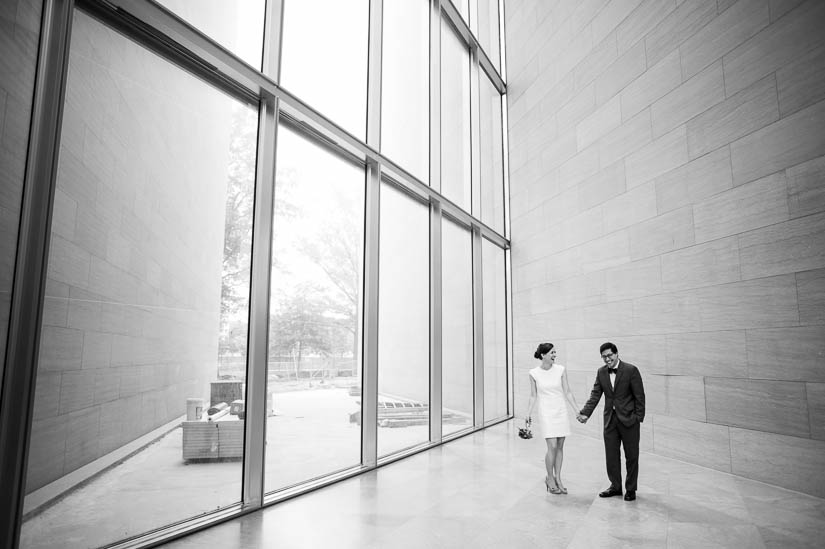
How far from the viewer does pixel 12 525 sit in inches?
117

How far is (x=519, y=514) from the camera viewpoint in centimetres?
475

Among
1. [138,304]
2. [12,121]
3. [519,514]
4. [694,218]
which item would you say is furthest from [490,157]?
[12,121]

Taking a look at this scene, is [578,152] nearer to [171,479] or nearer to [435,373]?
[435,373]

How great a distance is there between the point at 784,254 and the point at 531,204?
580 cm

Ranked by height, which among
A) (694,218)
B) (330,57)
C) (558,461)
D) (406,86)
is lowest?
(558,461)

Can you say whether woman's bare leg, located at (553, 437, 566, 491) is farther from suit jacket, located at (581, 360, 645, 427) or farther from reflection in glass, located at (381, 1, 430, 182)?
reflection in glass, located at (381, 1, 430, 182)

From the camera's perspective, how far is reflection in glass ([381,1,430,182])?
Answer: 7.50 metres

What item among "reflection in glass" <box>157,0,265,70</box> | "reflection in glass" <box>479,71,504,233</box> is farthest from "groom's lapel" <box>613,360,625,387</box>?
"reflection in glass" <box>479,71,504,233</box>

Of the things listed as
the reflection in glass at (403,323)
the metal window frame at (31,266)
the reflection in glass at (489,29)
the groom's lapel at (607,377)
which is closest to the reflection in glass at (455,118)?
the reflection in glass at (489,29)

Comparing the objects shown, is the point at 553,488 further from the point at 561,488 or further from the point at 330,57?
the point at 330,57

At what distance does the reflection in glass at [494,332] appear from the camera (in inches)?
427

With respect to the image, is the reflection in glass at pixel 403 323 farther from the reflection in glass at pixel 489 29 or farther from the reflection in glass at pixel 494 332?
the reflection in glass at pixel 489 29

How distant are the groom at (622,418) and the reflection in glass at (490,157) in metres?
6.05

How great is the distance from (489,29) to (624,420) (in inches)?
413
